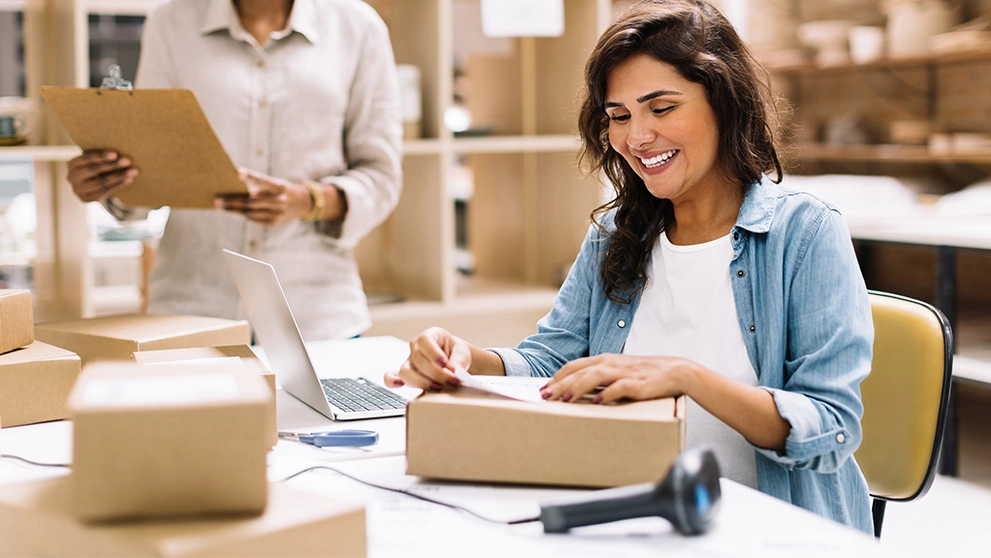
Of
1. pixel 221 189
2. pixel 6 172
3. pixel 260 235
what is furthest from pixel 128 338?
pixel 6 172

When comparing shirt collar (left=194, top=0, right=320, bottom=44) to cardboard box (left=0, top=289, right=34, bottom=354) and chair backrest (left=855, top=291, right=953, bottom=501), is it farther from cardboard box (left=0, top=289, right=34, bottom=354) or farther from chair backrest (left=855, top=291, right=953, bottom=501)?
chair backrest (left=855, top=291, right=953, bottom=501)

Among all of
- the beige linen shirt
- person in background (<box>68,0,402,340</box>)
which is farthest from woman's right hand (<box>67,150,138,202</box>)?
the beige linen shirt

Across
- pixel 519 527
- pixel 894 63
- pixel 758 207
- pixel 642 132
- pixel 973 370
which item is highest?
pixel 894 63

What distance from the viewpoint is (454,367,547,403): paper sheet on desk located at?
1.11 meters

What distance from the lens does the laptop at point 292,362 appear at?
134cm

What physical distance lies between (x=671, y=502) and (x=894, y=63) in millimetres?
3596

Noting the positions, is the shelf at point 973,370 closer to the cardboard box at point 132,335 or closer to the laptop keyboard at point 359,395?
the laptop keyboard at point 359,395

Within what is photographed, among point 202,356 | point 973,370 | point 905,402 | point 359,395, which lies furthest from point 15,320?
point 973,370

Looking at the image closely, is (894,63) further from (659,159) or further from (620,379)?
(620,379)

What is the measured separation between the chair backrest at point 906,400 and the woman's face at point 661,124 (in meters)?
0.39

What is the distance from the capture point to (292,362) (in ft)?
4.74

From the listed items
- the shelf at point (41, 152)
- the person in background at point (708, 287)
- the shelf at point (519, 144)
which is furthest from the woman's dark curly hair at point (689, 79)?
the shelf at point (41, 152)

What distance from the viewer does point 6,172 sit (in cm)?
281

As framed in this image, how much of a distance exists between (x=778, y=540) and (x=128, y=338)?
998 millimetres
